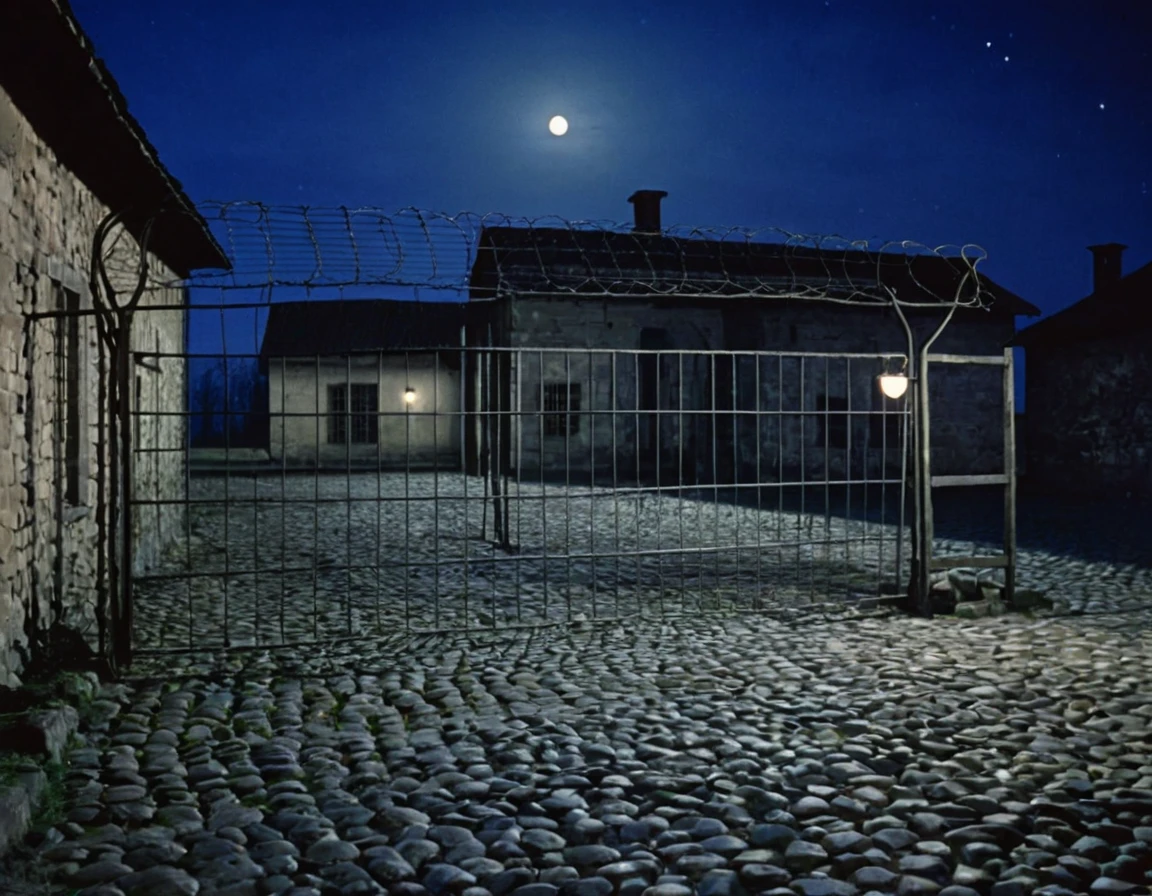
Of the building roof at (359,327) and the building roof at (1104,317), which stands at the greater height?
the building roof at (359,327)

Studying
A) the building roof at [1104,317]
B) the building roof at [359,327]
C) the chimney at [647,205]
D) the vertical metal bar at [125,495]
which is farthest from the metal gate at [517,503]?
the building roof at [359,327]

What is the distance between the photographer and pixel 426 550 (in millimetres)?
11500

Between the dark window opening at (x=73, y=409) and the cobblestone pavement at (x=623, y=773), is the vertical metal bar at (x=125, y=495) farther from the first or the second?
the dark window opening at (x=73, y=409)

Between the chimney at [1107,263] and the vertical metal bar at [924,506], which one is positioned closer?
the vertical metal bar at [924,506]

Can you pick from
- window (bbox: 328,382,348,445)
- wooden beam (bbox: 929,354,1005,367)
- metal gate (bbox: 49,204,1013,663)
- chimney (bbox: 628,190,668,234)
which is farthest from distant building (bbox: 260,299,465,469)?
wooden beam (bbox: 929,354,1005,367)

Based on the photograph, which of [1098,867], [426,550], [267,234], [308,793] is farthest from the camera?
[426,550]

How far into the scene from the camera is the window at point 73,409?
23.3 ft

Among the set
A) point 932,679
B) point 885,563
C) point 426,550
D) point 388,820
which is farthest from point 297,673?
point 885,563

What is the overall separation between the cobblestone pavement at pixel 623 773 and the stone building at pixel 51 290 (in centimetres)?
108

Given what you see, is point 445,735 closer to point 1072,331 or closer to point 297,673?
point 297,673

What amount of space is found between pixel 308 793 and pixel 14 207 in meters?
3.81

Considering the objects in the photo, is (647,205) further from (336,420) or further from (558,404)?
(336,420)

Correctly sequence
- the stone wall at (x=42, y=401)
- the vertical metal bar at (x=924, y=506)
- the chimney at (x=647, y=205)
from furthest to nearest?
1. the chimney at (x=647, y=205)
2. the vertical metal bar at (x=924, y=506)
3. the stone wall at (x=42, y=401)

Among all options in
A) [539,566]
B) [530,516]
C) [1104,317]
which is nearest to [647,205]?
[1104,317]
